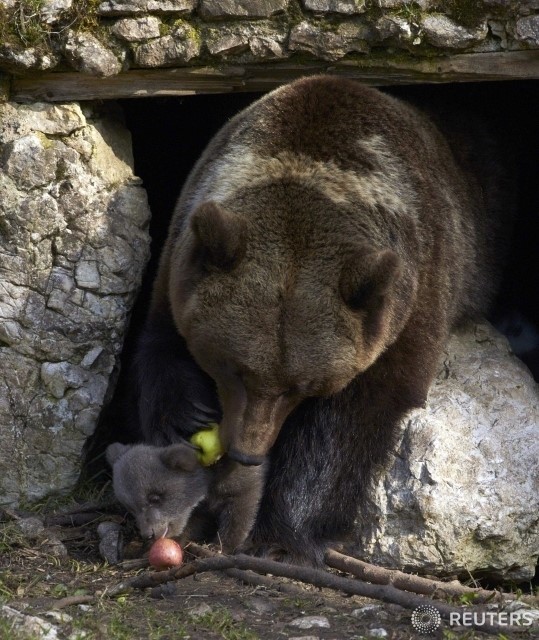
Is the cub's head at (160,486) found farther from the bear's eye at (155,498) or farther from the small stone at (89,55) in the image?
the small stone at (89,55)

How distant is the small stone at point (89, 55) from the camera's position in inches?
259

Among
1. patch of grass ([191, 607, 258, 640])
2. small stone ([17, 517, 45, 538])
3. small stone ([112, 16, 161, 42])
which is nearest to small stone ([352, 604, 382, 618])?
patch of grass ([191, 607, 258, 640])

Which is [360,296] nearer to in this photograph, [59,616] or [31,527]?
[59,616]

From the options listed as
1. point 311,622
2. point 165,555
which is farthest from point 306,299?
point 311,622

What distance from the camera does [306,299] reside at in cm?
572

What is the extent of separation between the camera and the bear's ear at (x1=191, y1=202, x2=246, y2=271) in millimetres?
5680

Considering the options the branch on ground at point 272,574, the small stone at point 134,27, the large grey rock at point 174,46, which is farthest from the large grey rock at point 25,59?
the branch on ground at point 272,574

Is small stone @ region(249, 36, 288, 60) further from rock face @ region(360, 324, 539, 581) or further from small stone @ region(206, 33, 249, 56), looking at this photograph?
rock face @ region(360, 324, 539, 581)

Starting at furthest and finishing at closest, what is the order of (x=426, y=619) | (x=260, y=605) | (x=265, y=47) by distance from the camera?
(x=265, y=47) → (x=260, y=605) → (x=426, y=619)

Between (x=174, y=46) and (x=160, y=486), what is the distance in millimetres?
2739

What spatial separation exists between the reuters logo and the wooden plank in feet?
11.3

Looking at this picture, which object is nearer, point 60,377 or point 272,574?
point 272,574

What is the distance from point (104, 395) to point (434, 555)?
2.31 meters

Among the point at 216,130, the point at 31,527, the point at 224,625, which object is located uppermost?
the point at 216,130
